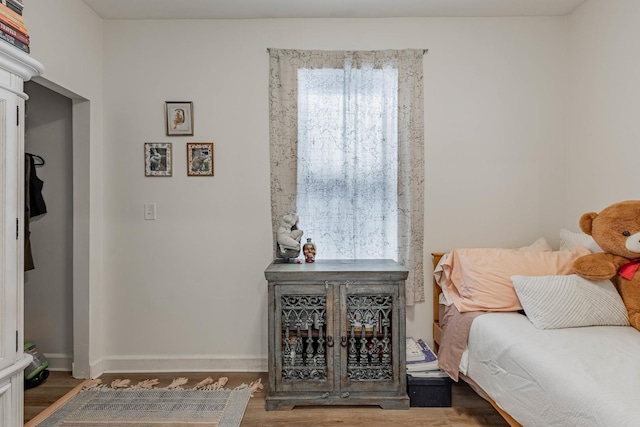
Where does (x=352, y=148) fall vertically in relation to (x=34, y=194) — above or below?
above

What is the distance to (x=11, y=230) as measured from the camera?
1.36 m

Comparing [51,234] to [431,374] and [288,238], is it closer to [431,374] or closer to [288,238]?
[288,238]

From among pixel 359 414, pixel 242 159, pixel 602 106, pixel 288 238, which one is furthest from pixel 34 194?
pixel 602 106

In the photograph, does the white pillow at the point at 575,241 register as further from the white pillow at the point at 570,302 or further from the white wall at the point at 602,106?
the white pillow at the point at 570,302

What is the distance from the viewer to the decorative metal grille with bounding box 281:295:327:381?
2.25 metres

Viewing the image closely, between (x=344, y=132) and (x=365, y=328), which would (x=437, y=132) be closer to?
(x=344, y=132)

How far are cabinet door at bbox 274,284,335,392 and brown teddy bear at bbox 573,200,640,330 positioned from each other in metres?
1.42

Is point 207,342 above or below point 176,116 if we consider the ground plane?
below

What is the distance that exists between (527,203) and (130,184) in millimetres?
2875

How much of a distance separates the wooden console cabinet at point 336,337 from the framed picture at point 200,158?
0.97 metres

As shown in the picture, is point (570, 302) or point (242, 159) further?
point (242, 159)

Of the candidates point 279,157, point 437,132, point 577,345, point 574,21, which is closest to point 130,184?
point 279,157

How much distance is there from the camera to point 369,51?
106 inches

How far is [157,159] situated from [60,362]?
1.63 m
